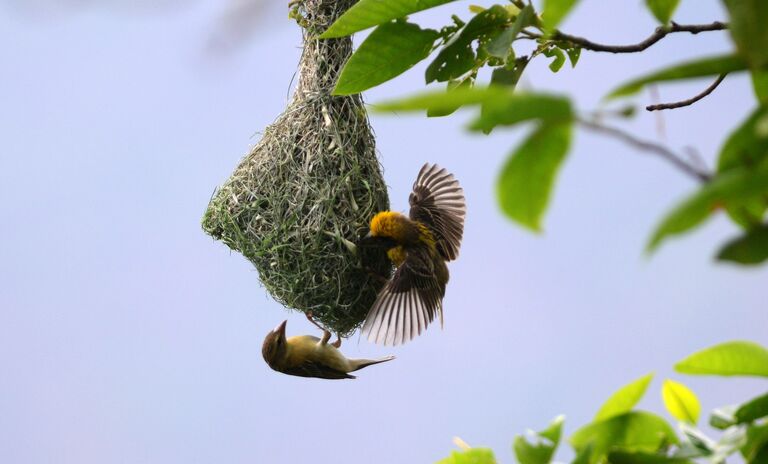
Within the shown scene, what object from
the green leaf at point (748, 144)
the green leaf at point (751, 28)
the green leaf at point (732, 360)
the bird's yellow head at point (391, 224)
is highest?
the bird's yellow head at point (391, 224)

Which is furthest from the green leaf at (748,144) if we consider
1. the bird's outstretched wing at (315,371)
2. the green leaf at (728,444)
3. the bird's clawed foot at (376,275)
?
the bird's outstretched wing at (315,371)

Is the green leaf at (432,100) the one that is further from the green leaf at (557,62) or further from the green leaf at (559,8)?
the green leaf at (557,62)

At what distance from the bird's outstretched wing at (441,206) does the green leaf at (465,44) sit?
→ 4.58 ft

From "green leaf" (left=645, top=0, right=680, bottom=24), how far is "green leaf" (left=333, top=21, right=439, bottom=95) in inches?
16.0

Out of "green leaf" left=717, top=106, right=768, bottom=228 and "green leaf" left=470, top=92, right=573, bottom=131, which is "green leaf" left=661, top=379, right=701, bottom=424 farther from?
"green leaf" left=470, top=92, right=573, bottom=131

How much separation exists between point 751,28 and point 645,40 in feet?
3.00

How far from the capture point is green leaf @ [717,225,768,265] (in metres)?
0.50

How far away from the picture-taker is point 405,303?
97.5 inches

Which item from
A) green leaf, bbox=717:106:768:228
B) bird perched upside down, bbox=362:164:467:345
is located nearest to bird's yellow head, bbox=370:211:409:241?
bird perched upside down, bbox=362:164:467:345

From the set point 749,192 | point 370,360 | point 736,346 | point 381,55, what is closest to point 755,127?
point 749,192

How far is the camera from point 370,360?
2.94 metres

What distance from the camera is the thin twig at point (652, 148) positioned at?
479 mm

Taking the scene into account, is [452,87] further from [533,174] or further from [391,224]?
[391,224]

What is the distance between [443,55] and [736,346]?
1.75ft
